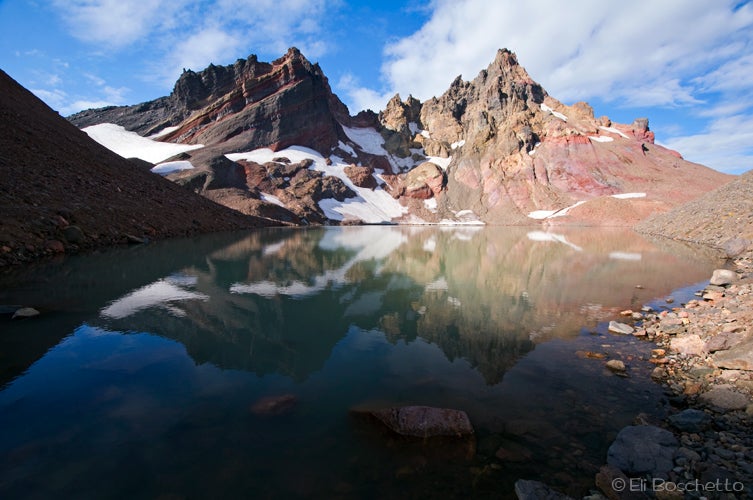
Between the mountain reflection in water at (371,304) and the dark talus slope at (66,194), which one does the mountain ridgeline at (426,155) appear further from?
the mountain reflection in water at (371,304)

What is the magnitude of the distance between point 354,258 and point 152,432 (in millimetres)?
19178

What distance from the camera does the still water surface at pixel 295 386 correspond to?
4266mm

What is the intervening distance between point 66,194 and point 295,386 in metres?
25.0

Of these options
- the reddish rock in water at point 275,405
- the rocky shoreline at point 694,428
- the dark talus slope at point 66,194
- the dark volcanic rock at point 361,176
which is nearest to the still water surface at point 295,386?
the reddish rock in water at point 275,405

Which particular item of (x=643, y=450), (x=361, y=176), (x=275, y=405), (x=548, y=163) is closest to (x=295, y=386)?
(x=275, y=405)

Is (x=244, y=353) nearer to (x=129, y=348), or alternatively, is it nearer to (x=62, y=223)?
(x=129, y=348)

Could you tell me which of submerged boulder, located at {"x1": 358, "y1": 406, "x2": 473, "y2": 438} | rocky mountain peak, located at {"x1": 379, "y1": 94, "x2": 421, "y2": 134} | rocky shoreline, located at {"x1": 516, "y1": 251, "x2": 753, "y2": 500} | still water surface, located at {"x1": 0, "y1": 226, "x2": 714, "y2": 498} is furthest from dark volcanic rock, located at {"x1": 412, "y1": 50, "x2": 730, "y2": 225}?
submerged boulder, located at {"x1": 358, "y1": 406, "x2": 473, "y2": 438}

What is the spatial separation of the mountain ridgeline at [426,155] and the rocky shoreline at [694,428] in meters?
57.1

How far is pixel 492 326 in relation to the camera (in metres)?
9.98

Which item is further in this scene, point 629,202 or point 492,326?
point 629,202

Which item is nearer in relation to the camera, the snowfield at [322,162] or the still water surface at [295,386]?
the still water surface at [295,386]

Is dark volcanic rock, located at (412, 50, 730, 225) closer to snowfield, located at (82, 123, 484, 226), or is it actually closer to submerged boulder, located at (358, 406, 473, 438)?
snowfield, located at (82, 123, 484, 226)

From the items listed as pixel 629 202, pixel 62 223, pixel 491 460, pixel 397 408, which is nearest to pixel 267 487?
pixel 397 408
